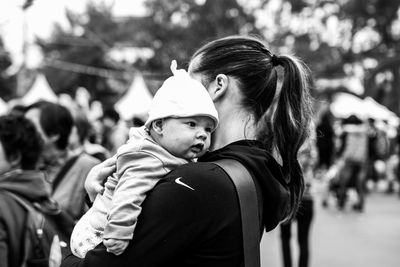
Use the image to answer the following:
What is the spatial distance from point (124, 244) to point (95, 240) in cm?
24

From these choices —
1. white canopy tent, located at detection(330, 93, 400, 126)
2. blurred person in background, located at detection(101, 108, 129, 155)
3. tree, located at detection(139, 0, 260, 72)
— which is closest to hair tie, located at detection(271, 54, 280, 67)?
blurred person in background, located at detection(101, 108, 129, 155)

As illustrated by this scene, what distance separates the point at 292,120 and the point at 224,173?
1.83 ft

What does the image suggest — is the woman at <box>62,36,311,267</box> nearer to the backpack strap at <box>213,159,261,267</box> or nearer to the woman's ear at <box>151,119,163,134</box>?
the backpack strap at <box>213,159,261,267</box>

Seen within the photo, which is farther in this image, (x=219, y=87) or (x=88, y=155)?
(x=88, y=155)

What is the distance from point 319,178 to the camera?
13.1m

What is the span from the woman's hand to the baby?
0.13 ft

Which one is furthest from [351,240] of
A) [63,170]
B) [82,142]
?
[63,170]

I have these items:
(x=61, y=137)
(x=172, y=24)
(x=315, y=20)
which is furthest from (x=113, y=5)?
(x=61, y=137)

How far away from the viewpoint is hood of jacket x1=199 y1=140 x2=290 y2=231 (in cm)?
183

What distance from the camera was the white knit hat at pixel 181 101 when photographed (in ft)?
5.81

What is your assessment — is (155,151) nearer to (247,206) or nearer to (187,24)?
(247,206)

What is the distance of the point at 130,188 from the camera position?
64.7 inches

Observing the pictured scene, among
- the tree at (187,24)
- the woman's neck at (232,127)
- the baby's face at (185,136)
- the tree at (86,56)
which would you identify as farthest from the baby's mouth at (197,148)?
the tree at (86,56)

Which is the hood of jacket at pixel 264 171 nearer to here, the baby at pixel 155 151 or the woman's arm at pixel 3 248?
the baby at pixel 155 151
